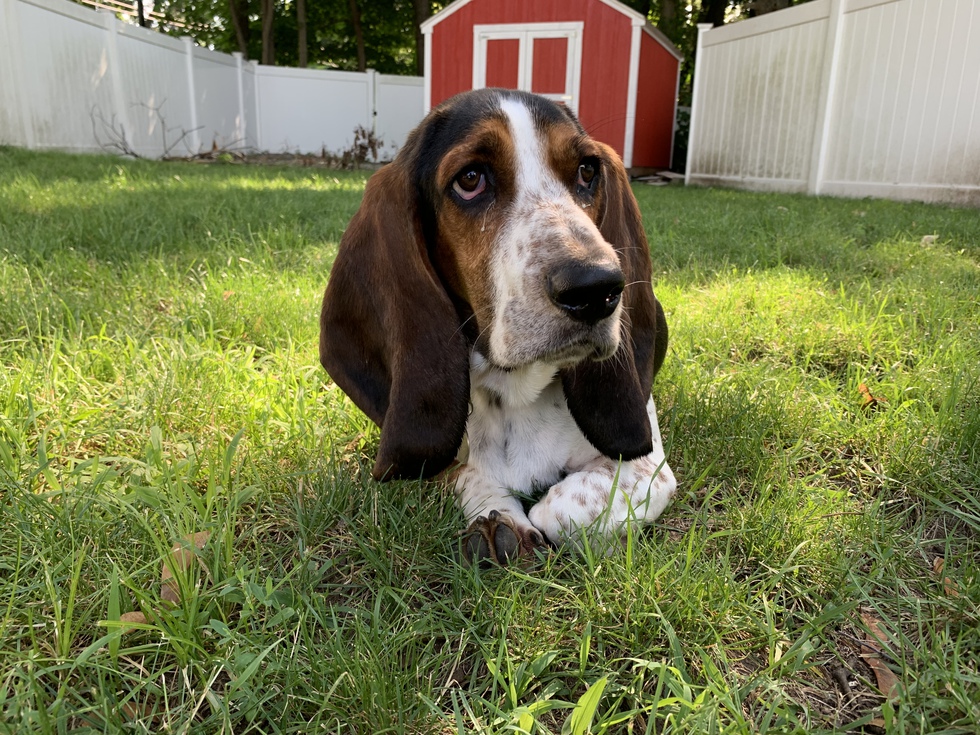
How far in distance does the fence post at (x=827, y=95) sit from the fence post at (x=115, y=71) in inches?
466

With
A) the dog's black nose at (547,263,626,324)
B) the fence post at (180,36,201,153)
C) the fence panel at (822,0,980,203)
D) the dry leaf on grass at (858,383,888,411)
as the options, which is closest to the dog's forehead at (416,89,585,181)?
the dog's black nose at (547,263,626,324)

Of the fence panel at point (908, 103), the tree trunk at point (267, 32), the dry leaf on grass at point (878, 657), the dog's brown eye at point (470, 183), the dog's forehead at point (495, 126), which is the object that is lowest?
the dry leaf on grass at point (878, 657)

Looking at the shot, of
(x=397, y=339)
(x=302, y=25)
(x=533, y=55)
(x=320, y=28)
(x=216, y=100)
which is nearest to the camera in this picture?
(x=397, y=339)

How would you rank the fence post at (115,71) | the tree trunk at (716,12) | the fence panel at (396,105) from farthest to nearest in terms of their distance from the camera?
the tree trunk at (716,12), the fence panel at (396,105), the fence post at (115,71)

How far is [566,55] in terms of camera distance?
1446cm

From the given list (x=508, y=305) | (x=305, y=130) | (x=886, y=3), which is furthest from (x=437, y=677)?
(x=305, y=130)

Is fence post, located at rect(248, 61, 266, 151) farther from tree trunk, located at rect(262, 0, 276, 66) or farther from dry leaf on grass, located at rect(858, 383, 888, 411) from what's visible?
dry leaf on grass, located at rect(858, 383, 888, 411)

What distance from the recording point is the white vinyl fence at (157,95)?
10672 mm

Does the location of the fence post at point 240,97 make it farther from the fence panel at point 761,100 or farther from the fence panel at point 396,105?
the fence panel at point 761,100

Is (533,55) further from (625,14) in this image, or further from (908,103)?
(908,103)

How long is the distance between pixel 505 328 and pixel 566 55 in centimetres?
1417

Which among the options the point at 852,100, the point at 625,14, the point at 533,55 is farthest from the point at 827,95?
the point at 533,55

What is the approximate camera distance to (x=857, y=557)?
1.68 metres

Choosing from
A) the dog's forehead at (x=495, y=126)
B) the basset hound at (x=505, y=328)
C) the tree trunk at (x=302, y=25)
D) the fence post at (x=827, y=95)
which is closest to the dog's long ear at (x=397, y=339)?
the basset hound at (x=505, y=328)
